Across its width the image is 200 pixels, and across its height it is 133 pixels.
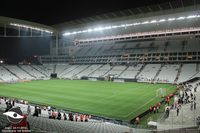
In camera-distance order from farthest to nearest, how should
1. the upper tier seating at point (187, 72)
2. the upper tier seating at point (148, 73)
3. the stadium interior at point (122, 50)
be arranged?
the upper tier seating at point (148, 73)
the stadium interior at point (122, 50)
the upper tier seating at point (187, 72)

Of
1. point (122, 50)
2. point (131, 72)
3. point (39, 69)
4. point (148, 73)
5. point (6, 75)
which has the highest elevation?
point (122, 50)

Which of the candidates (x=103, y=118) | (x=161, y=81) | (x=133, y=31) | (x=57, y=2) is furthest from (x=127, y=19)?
(x=103, y=118)

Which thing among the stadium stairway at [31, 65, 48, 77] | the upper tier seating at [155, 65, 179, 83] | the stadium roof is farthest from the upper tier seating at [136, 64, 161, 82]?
the stadium stairway at [31, 65, 48, 77]

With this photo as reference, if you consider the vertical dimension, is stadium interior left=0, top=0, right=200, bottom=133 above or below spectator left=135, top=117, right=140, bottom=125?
above

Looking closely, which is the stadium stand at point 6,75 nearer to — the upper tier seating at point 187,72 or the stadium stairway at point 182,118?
the upper tier seating at point 187,72

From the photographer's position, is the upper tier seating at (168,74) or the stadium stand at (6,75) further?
the stadium stand at (6,75)

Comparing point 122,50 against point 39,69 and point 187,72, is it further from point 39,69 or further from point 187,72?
point 39,69

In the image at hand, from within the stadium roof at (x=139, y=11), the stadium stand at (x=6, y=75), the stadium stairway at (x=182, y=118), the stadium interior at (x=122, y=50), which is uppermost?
the stadium roof at (x=139, y=11)

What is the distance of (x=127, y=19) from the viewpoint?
52.9 meters

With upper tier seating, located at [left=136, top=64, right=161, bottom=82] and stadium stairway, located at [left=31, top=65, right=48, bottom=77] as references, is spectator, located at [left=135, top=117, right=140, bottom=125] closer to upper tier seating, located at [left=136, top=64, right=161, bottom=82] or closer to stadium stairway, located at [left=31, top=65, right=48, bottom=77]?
upper tier seating, located at [left=136, top=64, right=161, bottom=82]

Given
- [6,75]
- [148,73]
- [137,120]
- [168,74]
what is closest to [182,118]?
[137,120]

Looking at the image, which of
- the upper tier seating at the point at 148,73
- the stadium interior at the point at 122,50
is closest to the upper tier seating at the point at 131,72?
the stadium interior at the point at 122,50

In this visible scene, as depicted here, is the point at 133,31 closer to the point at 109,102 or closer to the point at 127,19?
the point at 127,19

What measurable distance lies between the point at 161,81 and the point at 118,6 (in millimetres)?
18569
